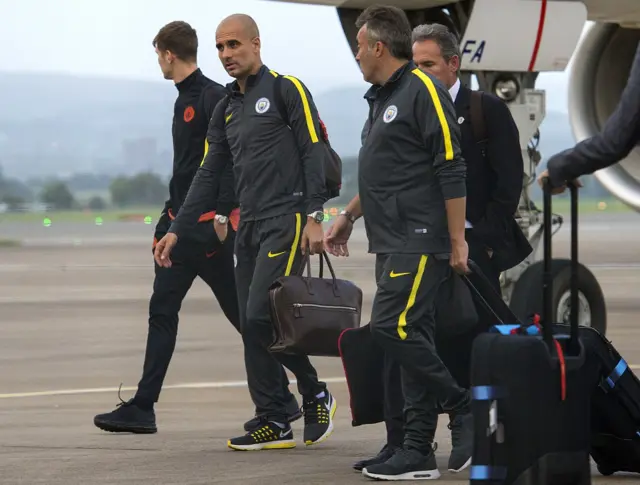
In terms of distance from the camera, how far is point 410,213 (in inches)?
241

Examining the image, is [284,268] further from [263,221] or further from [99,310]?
[99,310]

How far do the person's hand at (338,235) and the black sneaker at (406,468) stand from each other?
2.79 feet

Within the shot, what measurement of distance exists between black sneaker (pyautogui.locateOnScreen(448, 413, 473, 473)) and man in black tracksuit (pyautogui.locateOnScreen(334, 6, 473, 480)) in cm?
13

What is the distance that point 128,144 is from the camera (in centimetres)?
15612

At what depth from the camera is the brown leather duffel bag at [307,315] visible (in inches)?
269

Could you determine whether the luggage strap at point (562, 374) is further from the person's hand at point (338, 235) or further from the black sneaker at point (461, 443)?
the person's hand at point (338, 235)

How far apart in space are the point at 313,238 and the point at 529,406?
194 centimetres

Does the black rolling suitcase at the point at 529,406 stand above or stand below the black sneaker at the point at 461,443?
above

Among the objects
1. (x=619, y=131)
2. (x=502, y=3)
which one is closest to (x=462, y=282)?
(x=619, y=131)

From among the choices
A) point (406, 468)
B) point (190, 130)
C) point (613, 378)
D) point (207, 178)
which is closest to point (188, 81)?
point (190, 130)

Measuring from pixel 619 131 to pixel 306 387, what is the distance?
2.71 m

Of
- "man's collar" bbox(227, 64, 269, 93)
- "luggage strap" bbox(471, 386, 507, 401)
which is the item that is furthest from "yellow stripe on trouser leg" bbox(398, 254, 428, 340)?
"man's collar" bbox(227, 64, 269, 93)

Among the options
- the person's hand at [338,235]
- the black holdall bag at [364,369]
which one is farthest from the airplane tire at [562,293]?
the black holdall bag at [364,369]

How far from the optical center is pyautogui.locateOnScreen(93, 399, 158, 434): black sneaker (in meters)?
7.69
